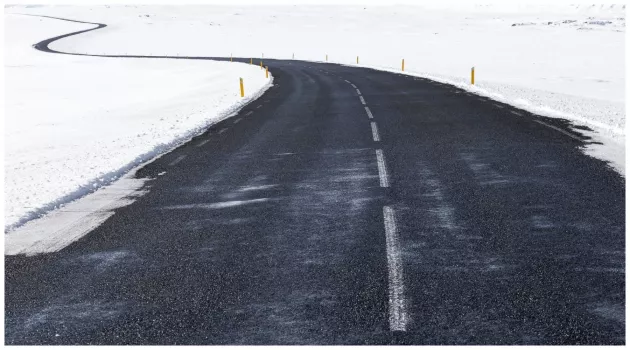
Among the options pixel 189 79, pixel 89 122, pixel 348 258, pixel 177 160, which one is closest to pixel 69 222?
pixel 348 258

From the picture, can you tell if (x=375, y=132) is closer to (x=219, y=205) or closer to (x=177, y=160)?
(x=177, y=160)

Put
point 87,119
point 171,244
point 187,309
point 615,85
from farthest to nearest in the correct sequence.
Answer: point 615,85 → point 87,119 → point 171,244 → point 187,309

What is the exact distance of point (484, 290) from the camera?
505 cm

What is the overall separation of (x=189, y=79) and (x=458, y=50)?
4334cm

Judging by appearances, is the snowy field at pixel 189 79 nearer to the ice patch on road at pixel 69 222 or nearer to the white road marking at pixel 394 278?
the ice patch on road at pixel 69 222

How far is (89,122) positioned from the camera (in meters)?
21.3

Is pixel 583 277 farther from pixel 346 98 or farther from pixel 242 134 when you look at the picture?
pixel 346 98

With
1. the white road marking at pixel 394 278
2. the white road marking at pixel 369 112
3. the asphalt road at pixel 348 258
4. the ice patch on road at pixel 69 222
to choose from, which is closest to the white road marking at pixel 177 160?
the asphalt road at pixel 348 258

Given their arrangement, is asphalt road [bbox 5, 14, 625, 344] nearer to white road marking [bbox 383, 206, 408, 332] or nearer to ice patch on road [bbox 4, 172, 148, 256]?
white road marking [bbox 383, 206, 408, 332]

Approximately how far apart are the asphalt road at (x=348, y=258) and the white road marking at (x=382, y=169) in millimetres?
82

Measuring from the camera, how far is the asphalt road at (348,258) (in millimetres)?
4516

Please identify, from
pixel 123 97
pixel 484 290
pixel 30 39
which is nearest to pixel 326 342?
pixel 484 290

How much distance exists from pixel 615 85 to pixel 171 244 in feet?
107

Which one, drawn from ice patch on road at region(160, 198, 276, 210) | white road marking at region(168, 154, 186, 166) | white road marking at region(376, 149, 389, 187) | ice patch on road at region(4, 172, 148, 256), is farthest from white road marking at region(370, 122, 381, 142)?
ice patch on road at region(4, 172, 148, 256)
